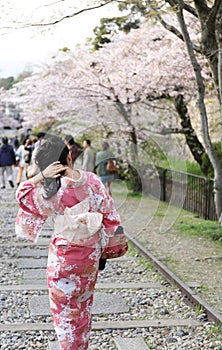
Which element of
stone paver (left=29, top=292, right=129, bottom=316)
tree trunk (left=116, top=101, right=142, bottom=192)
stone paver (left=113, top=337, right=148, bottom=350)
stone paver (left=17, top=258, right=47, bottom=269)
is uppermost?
tree trunk (left=116, top=101, right=142, bottom=192)

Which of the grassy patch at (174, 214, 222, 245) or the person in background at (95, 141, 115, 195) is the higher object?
the person in background at (95, 141, 115, 195)

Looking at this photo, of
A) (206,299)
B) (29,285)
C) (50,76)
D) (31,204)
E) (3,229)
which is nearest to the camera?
(31,204)

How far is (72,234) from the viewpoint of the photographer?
4059mm

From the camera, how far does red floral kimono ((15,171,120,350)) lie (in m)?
4.06

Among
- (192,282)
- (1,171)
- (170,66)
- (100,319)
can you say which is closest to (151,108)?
(170,66)

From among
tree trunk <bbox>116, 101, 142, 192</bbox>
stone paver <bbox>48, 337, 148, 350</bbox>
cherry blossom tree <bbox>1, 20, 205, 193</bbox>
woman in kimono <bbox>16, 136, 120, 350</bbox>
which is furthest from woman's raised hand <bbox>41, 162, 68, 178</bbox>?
tree trunk <bbox>116, 101, 142, 192</bbox>

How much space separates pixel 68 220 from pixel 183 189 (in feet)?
37.6

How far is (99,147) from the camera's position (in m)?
19.0

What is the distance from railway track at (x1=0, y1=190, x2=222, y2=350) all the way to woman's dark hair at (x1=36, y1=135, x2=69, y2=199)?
1867 mm

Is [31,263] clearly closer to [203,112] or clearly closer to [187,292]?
[187,292]

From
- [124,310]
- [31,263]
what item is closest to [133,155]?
[31,263]

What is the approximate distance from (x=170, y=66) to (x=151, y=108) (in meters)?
3.71

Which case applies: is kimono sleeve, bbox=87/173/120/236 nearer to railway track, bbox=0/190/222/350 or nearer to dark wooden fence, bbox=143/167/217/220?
railway track, bbox=0/190/222/350

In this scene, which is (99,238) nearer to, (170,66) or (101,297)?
(101,297)
